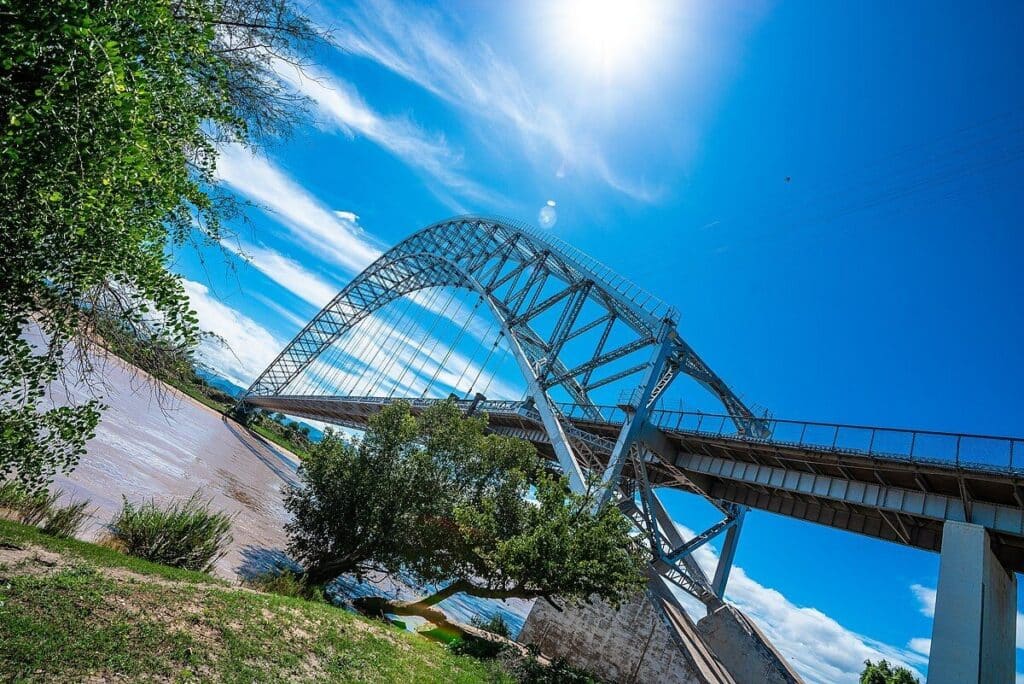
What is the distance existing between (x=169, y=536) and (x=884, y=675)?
173ft

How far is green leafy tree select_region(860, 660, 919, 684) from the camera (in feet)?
131

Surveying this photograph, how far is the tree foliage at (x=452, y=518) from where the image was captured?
43.8 feet

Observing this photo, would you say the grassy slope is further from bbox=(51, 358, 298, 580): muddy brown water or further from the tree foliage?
the tree foliage

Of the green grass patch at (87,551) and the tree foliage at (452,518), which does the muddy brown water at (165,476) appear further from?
the tree foliage at (452,518)

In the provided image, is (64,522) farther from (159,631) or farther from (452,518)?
(452,518)

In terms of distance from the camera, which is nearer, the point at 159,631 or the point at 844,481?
the point at 159,631

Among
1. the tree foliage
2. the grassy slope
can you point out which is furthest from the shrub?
the tree foliage

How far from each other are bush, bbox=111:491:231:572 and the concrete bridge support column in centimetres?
1708

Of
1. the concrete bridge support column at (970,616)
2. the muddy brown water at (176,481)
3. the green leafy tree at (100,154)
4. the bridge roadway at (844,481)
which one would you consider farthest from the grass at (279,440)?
the green leafy tree at (100,154)

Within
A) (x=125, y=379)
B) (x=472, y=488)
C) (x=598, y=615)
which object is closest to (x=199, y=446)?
(x=125, y=379)

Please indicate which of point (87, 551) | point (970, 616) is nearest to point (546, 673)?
point (970, 616)

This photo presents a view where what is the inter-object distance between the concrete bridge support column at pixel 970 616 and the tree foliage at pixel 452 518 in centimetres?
715

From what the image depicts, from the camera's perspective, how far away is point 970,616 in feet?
41.2

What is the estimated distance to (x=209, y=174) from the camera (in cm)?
555
